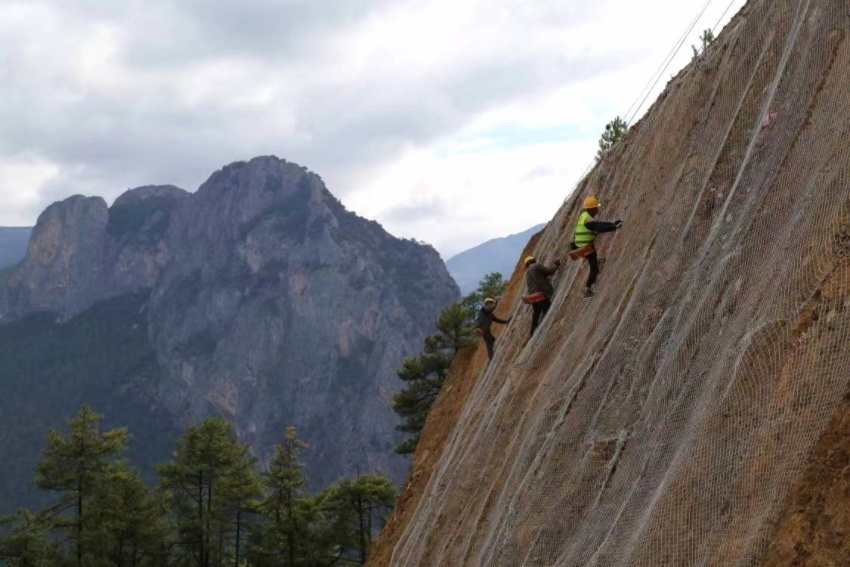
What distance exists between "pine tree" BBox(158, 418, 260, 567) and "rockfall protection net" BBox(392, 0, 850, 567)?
22.1 metres

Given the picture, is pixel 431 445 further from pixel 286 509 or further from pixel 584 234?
pixel 286 509

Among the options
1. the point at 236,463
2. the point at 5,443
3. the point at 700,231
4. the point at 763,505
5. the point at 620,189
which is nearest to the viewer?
the point at 763,505

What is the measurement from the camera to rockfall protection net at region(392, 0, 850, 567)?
5.07 metres

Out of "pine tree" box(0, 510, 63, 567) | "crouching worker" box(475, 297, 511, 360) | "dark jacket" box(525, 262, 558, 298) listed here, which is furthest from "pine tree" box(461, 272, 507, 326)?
"pine tree" box(0, 510, 63, 567)

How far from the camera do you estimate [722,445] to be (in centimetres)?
529

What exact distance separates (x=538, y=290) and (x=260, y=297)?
14745cm

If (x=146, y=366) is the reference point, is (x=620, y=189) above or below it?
below

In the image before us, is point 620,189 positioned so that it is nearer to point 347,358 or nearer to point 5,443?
point 347,358

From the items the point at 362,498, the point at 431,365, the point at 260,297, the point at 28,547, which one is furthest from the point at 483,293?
the point at 260,297

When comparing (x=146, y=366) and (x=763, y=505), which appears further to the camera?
(x=146, y=366)

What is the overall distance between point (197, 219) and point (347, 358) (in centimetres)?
6142

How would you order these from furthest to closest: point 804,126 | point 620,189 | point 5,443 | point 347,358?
1. point 347,358
2. point 5,443
3. point 620,189
4. point 804,126

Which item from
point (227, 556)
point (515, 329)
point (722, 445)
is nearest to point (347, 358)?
point (227, 556)

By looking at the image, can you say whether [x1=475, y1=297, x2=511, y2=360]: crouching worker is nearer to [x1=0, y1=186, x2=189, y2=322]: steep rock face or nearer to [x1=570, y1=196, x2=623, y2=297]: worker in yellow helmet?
[x1=570, y1=196, x2=623, y2=297]: worker in yellow helmet
